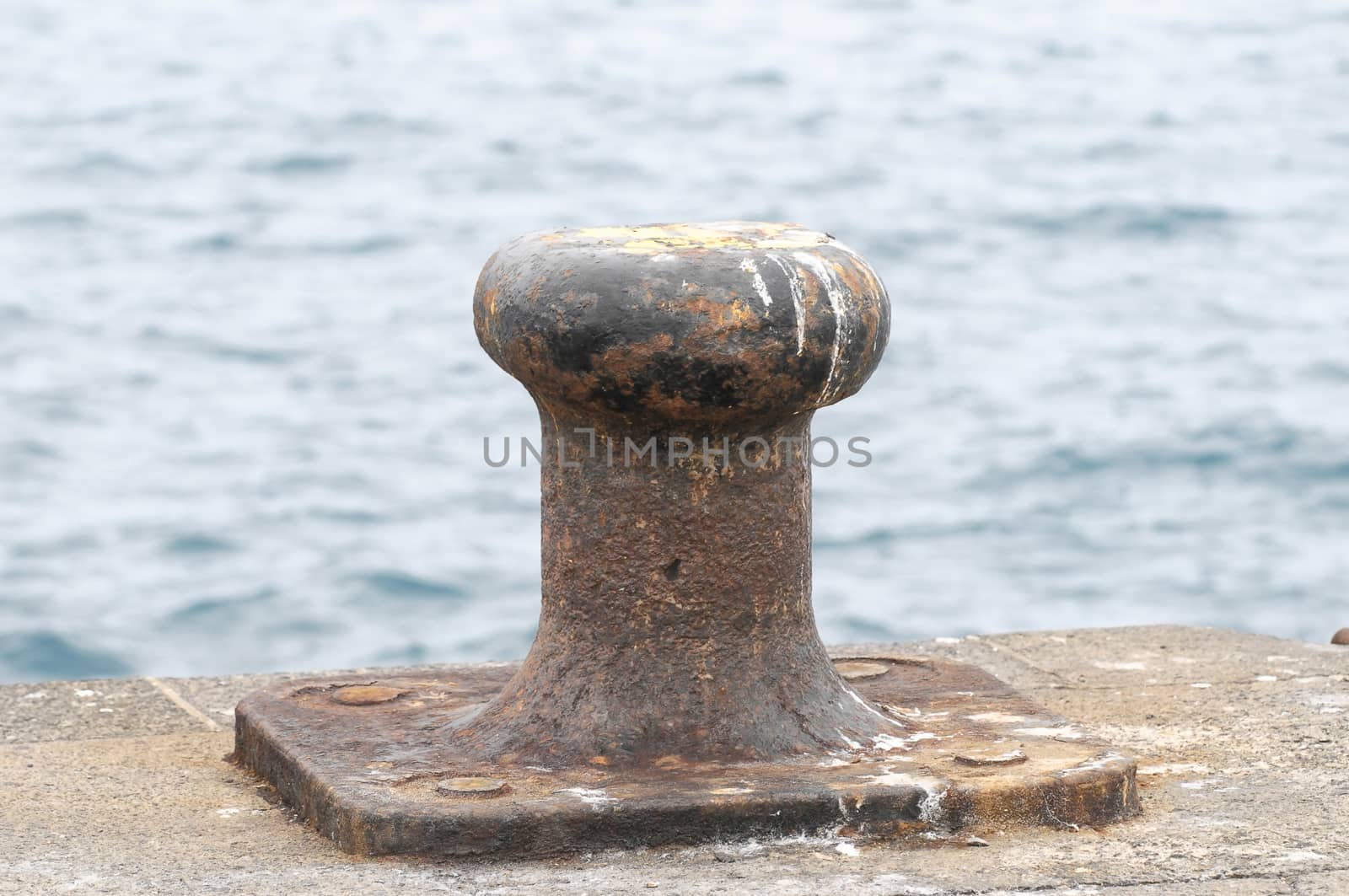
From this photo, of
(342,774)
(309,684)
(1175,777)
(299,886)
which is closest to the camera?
(299,886)

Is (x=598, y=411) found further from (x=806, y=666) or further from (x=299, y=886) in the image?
(x=299, y=886)

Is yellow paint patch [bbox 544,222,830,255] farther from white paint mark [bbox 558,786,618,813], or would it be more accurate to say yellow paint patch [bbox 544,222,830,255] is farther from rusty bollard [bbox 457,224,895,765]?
white paint mark [bbox 558,786,618,813]

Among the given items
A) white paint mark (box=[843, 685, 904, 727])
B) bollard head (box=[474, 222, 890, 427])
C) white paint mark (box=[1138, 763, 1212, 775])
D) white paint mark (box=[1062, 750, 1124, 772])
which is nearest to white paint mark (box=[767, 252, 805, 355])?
bollard head (box=[474, 222, 890, 427])

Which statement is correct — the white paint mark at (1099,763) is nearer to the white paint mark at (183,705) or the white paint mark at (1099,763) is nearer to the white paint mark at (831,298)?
the white paint mark at (831,298)

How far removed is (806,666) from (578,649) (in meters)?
0.38

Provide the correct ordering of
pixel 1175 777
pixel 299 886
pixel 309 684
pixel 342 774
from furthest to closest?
pixel 309 684, pixel 1175 777, pixel 342 774, pixel 299 886

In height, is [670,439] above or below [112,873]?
above

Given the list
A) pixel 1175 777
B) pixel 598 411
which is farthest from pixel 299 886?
pixel 1175 777

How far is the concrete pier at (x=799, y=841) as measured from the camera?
9.64ft

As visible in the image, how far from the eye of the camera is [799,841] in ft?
10.1

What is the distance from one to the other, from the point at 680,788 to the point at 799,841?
20cm

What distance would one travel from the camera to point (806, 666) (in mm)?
3473

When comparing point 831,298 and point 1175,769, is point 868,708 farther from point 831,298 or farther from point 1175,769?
point 831,298

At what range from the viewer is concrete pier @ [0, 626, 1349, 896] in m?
2.94
